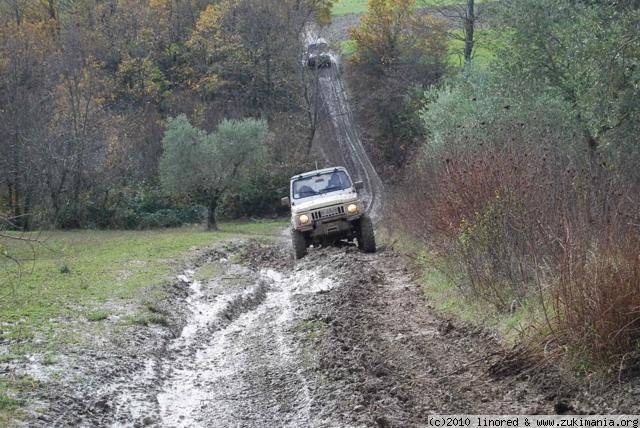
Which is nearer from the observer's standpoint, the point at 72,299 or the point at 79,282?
the point at 72,299

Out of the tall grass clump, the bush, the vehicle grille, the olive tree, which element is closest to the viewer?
the tall grass clump

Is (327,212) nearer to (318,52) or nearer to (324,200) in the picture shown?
(324,200)

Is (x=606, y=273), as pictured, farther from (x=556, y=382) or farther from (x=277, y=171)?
(x=277, y=171)

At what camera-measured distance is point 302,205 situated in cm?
1789

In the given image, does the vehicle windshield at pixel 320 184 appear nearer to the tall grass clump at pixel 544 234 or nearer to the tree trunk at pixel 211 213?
the tall grass clump at pixel 544 234

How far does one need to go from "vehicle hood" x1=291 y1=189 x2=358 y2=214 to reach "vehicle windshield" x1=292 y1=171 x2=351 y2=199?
11.6 inches

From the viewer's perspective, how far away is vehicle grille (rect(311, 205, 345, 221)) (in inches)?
692

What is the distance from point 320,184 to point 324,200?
1.23 metres

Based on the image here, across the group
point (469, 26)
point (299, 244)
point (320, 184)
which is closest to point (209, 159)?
point (320, 184)

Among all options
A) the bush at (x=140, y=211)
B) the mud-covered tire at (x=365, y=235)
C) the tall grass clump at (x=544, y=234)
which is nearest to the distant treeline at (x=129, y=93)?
the bush at (x=140, y=211)

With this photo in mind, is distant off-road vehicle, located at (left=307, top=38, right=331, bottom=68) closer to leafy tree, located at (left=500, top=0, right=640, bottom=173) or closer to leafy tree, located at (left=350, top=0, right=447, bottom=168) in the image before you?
leafy tree, located at (left=350, top=0, right=447, bottom=168)

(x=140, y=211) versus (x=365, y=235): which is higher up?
(x=140, y=211)

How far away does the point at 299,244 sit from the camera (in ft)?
59.3

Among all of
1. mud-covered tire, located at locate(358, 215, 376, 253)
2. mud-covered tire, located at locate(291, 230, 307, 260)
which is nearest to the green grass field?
mud-covered tire, located at locate(291, 230, 307, 260)
